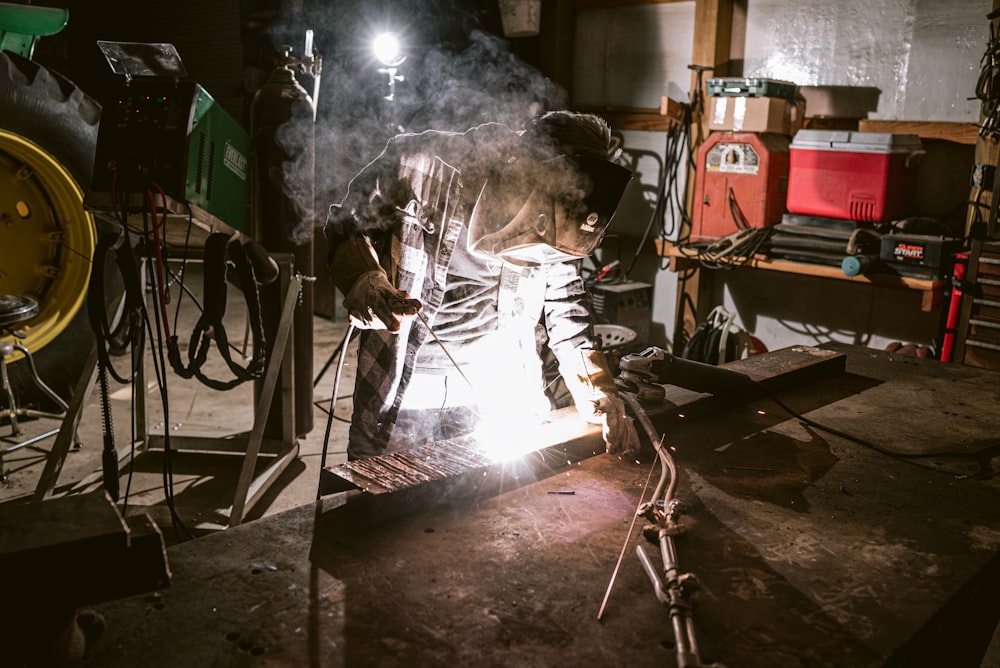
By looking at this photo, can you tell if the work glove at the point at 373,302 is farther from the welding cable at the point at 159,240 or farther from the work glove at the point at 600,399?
the welding cable at the point at 159,240

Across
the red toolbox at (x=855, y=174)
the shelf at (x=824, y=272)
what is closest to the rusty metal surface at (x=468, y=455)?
the shelf at (x=824, y=272)

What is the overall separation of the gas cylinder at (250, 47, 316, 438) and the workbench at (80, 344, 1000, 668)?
2394 mm

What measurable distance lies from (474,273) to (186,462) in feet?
8.67

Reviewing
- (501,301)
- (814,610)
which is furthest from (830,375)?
(814,610)

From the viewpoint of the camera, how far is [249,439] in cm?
379

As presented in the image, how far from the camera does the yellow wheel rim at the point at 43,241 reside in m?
4.61

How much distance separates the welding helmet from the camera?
194 cm

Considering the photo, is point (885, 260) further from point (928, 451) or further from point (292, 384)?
point (292, 384)

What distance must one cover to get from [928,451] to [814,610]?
1.11m

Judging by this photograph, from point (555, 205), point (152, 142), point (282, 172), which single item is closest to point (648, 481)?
point (555, 205)

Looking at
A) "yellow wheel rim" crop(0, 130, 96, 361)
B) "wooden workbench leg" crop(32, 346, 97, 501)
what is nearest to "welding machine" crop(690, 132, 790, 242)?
"wooden workbench leg" crop(32, 346, 97, 501)

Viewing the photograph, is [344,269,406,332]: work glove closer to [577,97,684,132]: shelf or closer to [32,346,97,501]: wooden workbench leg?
[32,346,97,501]: wooden workbench leg

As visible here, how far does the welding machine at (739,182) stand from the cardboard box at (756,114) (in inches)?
3.0

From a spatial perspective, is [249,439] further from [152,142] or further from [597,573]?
[597,573]
